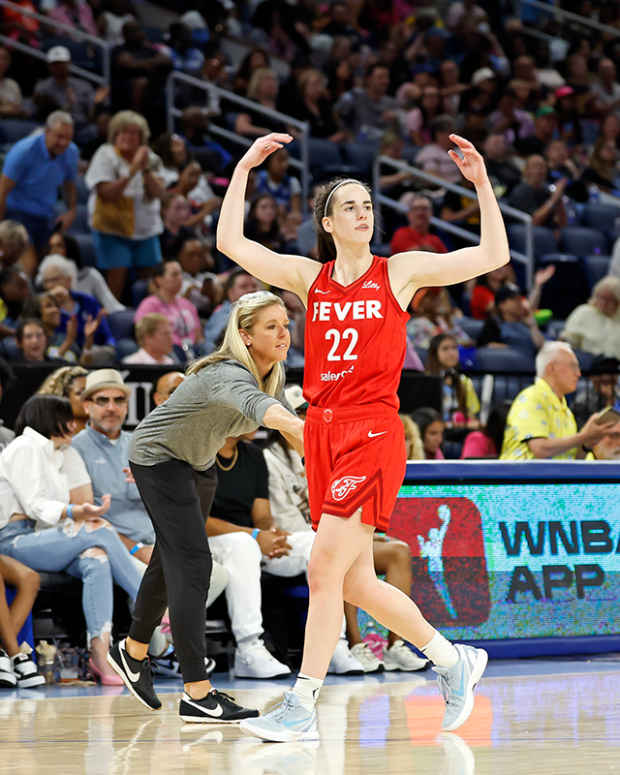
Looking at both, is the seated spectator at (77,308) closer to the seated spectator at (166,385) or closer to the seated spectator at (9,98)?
the seated spectator at (166,385)

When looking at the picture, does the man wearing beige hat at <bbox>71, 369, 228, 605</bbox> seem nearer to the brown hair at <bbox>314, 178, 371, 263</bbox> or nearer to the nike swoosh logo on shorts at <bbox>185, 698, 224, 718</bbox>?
the nike swoosh logo on shorts at <bbox>185, 698, 224, 718</bbox>

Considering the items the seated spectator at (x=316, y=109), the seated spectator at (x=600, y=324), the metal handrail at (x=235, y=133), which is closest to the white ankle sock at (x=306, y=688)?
the seated spectator at (x=600, y=324)

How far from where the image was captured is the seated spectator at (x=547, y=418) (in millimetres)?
7832

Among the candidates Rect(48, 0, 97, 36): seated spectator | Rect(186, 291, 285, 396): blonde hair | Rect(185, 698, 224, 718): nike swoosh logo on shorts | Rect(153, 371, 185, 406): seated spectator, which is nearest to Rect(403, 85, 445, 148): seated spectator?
Rect(48, 0, 97, 36): seated spectator

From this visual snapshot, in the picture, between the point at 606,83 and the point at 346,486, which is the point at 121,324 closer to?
the point at 346,486

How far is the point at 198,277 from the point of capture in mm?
10938

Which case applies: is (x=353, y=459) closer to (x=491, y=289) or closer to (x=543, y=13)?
(x=491, y=289)

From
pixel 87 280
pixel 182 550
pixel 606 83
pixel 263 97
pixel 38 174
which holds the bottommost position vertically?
pixel 182 550

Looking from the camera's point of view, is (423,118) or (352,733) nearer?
(352,733)

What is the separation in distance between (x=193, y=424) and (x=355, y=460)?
2.75 ft

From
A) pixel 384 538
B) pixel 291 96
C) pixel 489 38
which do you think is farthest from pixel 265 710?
pixel 489 38

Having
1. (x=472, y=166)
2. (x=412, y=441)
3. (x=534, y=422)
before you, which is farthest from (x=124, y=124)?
(x=472, y=166)

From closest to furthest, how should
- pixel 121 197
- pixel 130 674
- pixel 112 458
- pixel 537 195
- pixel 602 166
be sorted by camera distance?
1. pixel 130 674
2. pixel 112 458
3. pixel 121 197
4. pixel 537 195
5. pixel 602 166

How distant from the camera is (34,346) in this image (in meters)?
8.30
